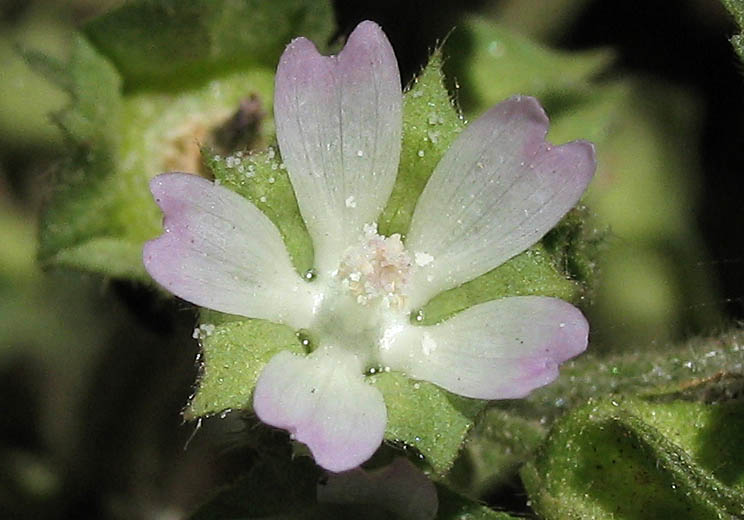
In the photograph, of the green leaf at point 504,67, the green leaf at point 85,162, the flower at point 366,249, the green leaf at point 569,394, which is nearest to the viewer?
the flower at point 366,249

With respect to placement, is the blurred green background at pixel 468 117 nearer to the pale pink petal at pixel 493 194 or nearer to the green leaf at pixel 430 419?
the pale pink petal at pixel 493 194

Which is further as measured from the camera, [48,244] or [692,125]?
[692,125]

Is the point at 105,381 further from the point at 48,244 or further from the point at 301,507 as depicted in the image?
the point at 301,507

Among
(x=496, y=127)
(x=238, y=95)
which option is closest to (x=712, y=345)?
(x=496, y=127)

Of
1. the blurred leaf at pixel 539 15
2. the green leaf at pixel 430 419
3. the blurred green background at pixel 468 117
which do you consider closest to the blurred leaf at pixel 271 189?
the green leaf at pixel 430 419

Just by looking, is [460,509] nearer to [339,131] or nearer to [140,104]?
[339,131]

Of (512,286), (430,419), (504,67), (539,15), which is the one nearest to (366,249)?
(512,286)
